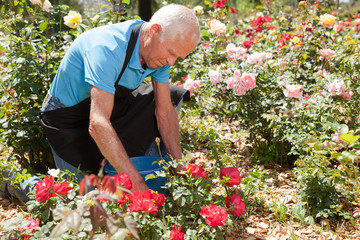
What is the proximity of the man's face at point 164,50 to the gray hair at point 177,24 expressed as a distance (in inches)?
1.0

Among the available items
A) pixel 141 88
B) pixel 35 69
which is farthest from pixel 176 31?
pixel 35 69

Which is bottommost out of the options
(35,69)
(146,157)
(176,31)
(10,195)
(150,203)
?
(10,195)

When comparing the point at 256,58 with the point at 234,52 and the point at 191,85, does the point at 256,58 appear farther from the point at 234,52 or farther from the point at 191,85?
the point at 191,85

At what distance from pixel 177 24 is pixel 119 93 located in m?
0.61

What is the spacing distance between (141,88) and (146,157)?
0.48m

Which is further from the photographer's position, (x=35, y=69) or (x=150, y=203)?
(x=35, y=69)

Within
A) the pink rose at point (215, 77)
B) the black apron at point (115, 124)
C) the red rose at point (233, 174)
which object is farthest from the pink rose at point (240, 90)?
the red rose at point (233, 174)

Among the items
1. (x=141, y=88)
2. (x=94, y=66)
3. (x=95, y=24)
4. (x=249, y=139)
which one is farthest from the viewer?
(x=95, y=24)

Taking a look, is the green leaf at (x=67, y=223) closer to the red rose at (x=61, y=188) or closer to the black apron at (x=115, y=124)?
the red rose at (x=61, y=188)

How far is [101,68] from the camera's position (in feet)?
5.48

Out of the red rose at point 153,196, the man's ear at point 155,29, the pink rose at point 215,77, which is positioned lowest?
the red rose at point 153,196

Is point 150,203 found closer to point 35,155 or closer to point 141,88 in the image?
point 141,88

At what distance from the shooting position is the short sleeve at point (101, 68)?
165 centimetres

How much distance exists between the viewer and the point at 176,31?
1.69 meters
